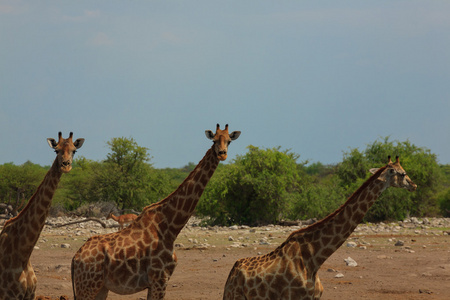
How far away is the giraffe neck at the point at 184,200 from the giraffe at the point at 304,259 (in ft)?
3.60

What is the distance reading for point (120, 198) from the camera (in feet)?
130

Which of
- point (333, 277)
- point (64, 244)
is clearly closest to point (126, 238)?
point (333, 277)

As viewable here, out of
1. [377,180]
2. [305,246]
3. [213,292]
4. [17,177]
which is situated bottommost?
[213,292]

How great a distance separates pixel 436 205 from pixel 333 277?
2985 centimetres

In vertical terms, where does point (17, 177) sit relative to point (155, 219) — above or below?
above

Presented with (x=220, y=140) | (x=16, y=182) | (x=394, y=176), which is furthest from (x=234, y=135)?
(x=16, y=182)

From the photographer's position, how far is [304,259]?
795 centimetres

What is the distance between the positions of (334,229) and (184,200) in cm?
214

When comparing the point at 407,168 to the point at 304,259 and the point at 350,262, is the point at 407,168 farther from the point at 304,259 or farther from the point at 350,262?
the point at 304,259

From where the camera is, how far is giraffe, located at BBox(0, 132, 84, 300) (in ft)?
27.6

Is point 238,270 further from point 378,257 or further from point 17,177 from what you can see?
point 17,177

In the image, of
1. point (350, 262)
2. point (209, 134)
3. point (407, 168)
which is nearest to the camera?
point (209, 134)

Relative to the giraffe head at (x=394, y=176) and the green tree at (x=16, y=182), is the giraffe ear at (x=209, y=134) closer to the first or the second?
the giraffe head at (x=394, y=176)

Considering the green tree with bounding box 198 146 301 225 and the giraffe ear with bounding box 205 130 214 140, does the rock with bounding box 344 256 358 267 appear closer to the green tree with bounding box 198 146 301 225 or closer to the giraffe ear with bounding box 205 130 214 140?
the giraffe ear with bounding box 205 130 214 140
